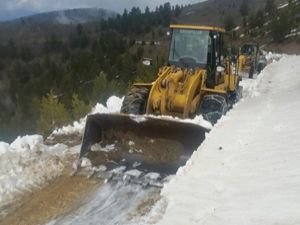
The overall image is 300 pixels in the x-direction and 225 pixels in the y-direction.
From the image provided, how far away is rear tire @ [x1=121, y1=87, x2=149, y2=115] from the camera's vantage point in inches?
475

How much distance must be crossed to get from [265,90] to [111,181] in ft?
44.3

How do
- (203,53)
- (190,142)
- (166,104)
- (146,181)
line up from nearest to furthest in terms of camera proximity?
1. (146,181)
2. (190,142)
3. (166,104)
4. (203,53)

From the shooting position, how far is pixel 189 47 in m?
12.8

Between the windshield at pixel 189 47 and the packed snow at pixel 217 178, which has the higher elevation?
the windshield at pixel 189 47

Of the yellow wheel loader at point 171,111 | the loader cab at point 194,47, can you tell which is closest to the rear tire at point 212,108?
the yellow wheel loader at point 171,111

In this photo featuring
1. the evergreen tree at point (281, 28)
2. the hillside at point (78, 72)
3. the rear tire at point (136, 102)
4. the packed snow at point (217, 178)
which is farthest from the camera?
the evergreen tree at point (281, 28)

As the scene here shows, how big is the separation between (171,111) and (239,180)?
3.83 metres

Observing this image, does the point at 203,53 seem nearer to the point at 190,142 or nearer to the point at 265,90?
the point at 190,142

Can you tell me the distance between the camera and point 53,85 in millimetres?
68438

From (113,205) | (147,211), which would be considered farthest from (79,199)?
(147,211)

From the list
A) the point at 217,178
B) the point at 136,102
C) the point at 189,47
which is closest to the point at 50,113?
the point at 189,47

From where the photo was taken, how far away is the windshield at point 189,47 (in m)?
12.7

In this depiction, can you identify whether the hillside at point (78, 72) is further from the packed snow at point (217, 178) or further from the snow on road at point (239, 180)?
the packed snow at point (217, 178)

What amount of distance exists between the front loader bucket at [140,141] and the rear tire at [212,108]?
7.12ft
